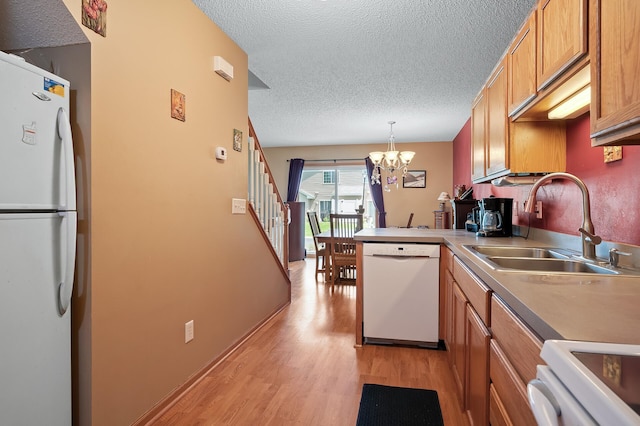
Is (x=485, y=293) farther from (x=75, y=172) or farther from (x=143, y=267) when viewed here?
(x=75, y=172)

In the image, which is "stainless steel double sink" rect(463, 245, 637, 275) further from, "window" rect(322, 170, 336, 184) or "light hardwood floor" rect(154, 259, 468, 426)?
"window" rect(322, 170, 336, 184)

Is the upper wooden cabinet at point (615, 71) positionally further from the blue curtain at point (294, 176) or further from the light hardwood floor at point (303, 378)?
the blue curtain at point (294, 176)

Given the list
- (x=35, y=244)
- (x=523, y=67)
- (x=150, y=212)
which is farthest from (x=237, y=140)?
(x=523, y=67)

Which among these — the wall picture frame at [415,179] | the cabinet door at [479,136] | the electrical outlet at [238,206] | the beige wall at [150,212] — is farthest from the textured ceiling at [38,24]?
the wall picture frame at [415,179]

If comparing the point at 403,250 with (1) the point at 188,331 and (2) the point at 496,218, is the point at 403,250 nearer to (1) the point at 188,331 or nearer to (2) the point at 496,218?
Result: (2) the point at 496,218

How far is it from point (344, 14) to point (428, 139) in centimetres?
458

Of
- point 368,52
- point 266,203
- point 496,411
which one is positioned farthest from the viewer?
point 266,203

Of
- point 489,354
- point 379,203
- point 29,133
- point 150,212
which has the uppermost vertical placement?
point 29,133

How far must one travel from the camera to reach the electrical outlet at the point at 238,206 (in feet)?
8.75

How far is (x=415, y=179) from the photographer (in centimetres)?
683

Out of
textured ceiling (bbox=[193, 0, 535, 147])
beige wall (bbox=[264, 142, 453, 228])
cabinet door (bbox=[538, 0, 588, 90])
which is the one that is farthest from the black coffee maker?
beige wall (bbox=[264, 142, 453, 228])

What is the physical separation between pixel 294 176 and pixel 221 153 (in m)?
4.85

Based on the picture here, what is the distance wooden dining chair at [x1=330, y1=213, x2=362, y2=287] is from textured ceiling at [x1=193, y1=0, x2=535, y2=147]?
143 cm

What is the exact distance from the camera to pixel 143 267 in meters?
1.75
